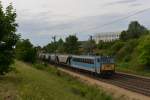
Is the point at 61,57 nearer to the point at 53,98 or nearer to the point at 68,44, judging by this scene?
the point at 68,44

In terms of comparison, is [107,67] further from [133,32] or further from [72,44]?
[72,44]

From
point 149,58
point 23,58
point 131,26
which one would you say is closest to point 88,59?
point 149,58

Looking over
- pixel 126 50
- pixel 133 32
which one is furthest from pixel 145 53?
pixel 133 32

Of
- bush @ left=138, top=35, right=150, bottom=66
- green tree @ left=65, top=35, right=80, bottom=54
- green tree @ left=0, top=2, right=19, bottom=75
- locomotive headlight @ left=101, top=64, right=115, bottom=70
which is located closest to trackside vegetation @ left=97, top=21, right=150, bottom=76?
bush @ left=138, top=35, right=150, bottom=66

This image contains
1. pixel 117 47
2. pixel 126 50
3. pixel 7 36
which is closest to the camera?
pixel 7 36

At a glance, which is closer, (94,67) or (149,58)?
(94,67)

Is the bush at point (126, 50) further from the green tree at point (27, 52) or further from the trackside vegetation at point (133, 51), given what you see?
the green tree at point (27, 52)

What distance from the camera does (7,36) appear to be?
21.5 metres

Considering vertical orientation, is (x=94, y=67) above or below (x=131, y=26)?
below

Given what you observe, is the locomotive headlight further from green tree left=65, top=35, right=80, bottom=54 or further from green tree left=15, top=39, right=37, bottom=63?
green tree left=65, top=35, right=80, bottom=54

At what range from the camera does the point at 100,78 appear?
48.5 m

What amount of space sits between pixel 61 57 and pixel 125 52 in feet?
40.9

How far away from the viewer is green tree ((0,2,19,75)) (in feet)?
69.5

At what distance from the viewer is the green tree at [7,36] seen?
21.2m
